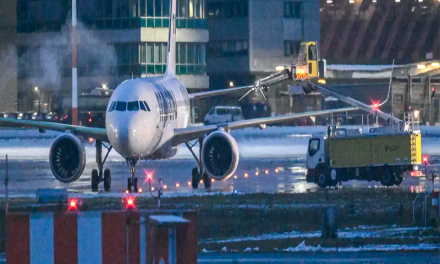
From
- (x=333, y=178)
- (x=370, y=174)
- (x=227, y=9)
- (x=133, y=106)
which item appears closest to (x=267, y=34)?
(x=227, y=9)

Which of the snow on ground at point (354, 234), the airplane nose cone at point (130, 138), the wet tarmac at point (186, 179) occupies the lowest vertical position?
the snow on ground at point (354, 234)

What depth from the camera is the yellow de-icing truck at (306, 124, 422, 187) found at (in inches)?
1212

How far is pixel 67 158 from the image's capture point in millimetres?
31281

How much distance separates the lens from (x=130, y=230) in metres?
12.4

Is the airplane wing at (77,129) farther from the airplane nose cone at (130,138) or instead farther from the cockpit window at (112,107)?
the airplane nose cone at (130,138)

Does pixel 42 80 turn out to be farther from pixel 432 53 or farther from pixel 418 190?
pixel 418 190

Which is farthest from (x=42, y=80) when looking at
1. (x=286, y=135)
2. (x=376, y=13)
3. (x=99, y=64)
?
(x=376, y=13)

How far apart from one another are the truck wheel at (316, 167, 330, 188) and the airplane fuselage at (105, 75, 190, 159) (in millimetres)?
4985

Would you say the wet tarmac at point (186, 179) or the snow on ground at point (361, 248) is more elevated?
the wet tarmac at point (186, 179)

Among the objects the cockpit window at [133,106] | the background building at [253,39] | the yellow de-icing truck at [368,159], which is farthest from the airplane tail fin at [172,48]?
the background building at [253,39]

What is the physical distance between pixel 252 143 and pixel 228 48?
1312 inches

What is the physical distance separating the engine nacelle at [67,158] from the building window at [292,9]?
58.8 metres

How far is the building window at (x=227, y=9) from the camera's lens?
286 feet

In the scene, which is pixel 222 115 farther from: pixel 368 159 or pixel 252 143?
pixel 368 159
